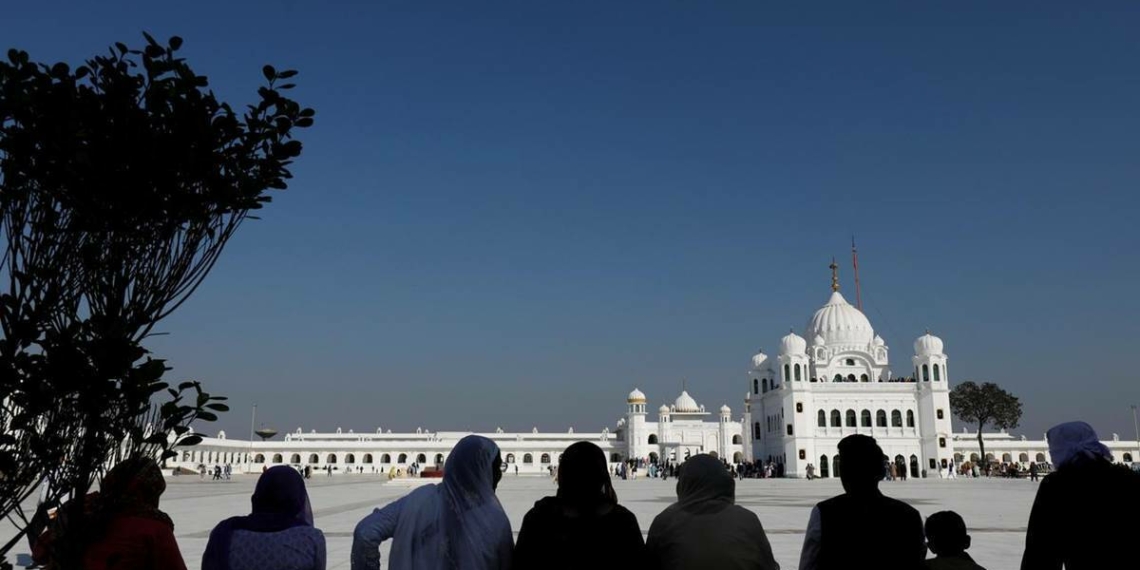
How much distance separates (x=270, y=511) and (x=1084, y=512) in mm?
3845

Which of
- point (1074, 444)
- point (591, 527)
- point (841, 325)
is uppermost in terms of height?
point (841, 325)

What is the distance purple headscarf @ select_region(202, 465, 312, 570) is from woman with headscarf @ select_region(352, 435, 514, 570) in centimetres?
33

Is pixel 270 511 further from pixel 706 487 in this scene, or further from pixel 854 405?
pixel 854 405

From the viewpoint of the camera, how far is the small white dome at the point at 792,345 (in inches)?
2352

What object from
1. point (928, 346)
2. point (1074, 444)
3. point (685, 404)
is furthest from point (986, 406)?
point (1074, 444)

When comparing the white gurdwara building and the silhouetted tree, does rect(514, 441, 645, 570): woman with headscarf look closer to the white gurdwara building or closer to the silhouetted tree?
the silhouetted tree

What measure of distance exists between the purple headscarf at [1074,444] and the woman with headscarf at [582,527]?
2231mm

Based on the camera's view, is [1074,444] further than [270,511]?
Yes

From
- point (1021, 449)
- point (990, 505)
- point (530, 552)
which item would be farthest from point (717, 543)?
point (1021, 449)

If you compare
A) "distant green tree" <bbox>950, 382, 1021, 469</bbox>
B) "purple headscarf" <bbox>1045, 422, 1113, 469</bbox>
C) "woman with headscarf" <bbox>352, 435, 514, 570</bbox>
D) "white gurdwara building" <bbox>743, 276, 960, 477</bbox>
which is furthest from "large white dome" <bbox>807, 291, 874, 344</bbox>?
"woman with headscarf" <bbox>352, 435, 514, 570</bbox>

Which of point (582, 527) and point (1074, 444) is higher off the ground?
point (1074, 444)

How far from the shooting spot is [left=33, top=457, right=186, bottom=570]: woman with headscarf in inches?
140

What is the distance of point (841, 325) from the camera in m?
63.2

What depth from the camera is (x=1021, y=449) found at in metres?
83.6
